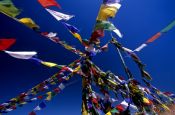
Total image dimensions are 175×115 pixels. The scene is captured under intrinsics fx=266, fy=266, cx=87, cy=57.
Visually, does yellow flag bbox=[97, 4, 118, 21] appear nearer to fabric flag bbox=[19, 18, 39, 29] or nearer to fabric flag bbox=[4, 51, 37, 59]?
fabric flag bbox=[19, 18, 39, 29]

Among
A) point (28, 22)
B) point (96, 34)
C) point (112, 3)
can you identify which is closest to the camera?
point (28, 22)

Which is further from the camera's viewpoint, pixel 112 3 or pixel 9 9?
pixel 112 3

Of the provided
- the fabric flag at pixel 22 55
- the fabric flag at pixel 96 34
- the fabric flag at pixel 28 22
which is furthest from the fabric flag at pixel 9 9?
the fabric flag at pixel 96 34

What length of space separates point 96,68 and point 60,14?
1.91 m

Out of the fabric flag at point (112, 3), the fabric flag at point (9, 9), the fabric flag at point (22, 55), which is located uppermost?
the fabric flag at point (9, 9)

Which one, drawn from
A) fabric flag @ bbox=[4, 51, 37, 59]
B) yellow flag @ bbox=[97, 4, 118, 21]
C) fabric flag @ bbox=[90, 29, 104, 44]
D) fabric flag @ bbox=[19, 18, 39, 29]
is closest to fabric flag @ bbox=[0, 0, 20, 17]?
fabric flag @ bbox=[19, 18, 39, 29]

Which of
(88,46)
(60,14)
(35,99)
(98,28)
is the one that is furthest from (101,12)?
(35,99)

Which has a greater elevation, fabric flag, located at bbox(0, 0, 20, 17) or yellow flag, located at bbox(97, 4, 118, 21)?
fabric flag, located at bbox(0, 0, 20, 17)

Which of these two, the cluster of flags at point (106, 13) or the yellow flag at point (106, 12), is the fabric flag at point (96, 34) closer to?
the cluster of flags at point (106, 13)

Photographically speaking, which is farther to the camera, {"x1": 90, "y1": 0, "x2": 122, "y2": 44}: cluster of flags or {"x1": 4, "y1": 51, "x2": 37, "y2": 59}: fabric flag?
{"x1": 90, "y1": 0, "x2": 122, "y2": 44}: cluster of flags

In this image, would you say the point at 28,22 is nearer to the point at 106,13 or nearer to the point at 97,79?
the point at 106,13

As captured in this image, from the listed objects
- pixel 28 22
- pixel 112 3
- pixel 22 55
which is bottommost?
pixel 22 55

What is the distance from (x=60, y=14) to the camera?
4250 millimetres

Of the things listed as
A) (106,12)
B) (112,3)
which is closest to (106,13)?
(106,12)
